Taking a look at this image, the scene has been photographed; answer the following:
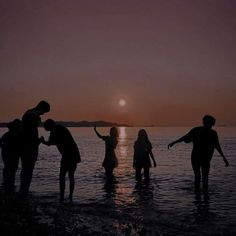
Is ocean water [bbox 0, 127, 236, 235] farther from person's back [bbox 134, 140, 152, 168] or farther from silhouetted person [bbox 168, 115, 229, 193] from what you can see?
silhouetted person [bbox 168, 115, 229, 193]

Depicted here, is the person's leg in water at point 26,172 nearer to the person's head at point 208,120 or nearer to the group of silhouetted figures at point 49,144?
the group of silhouetted figures at point 49,144

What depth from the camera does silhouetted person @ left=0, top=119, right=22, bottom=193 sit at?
10.6 m

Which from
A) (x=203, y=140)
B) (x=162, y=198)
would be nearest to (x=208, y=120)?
(x=203, y=140)

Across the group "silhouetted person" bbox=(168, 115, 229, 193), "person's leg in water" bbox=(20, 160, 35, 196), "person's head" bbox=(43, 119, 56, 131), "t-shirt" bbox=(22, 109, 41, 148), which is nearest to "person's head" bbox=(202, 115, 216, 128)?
"silhouetted person" bbox=(168, 115, 229, 193)

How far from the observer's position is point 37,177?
18922 mm

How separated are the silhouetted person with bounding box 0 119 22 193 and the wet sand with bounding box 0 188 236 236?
1.34m

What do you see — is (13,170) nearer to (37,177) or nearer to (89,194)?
(89,194)

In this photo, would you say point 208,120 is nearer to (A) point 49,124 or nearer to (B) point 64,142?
(B) point 64,142

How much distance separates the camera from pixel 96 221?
354 inches

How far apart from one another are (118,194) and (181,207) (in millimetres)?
2908

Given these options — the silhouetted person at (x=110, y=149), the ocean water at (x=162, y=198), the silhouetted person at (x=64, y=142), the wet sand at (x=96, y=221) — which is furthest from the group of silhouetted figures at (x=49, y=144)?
the silhouetted person at (x=110, y=149)

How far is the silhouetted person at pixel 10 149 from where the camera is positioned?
10.6 m

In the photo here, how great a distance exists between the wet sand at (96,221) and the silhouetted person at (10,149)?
1343 millimetres

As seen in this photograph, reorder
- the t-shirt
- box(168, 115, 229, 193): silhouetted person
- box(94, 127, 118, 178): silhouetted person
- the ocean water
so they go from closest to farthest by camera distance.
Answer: the t-shirt
the ocean water
box(168, 115, 229, 193): silhouetted person
box(94, 127, 118, 178): silhouetted person
